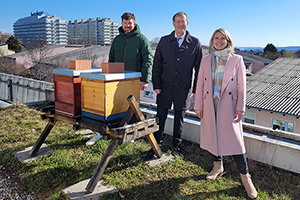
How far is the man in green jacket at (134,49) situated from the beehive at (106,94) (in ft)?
2.28

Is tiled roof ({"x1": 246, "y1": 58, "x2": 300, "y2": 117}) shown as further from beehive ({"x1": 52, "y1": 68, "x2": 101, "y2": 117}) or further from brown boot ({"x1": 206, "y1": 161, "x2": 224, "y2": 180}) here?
beehive ({"x1": 52, "y1": 68, "x2": 101, "y2": 117})

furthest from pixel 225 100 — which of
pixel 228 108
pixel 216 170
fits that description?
pixel 216 170

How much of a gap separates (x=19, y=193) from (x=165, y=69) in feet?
8.78

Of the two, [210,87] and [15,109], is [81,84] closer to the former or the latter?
[210,87]

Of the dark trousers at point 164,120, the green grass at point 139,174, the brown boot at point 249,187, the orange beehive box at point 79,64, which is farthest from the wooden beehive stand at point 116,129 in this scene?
the brown boot at point 249,187

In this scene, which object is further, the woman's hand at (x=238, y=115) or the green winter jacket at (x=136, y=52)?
the green winter jacket at (x=136, y=52)

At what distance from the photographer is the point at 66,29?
127 m

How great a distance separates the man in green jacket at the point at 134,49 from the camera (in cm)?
381

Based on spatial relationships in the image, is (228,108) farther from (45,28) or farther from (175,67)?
(45,28)

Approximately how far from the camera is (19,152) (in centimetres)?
412

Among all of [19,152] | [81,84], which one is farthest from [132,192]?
[19,152]

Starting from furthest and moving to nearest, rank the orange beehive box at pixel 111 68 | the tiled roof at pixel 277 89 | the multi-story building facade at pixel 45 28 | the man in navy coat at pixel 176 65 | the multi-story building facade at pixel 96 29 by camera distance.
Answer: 1. the multi-story building facade at pixel 45 28
2. the multi-story building facade at pixel 96 29
3. the tiled roof at pixel 277 89
4. the man in navy coat at pixel 176 65
5. the orange beehive box at pixel 111 68

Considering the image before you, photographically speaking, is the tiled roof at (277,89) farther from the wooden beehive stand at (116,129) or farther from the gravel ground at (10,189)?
the gravel ground at (10,189)

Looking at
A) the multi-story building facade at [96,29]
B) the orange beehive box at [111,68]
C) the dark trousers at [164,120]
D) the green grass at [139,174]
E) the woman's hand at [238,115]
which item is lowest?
the green grass at [139,174]
